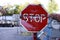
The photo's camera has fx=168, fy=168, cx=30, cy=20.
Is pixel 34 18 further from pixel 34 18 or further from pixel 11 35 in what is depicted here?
pixel 11 35

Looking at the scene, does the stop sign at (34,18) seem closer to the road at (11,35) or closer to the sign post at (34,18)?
the sign post at (34,18)

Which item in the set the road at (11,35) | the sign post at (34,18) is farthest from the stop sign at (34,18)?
the road at (11,35)

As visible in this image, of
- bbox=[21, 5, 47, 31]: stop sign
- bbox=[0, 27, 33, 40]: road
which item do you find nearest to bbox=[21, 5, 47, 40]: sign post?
bbox=[21, 5, 47, 31]: stop sign

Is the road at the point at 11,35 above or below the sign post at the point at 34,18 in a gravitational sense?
below

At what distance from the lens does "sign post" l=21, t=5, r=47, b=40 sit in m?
0.78

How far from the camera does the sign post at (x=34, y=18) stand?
2.54 ft

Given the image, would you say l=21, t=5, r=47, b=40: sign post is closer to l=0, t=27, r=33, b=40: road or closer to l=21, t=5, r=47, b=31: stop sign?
l=21, t=5, r=47, b=31: stop sign

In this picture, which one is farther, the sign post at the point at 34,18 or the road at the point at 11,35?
the road at the point at 11,35

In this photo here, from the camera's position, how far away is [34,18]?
79 cm

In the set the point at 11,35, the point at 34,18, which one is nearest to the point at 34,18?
the point at 34,18

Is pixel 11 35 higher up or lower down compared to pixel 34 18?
lower down

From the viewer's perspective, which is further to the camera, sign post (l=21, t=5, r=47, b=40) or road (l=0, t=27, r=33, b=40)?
road (l=0, t=27, r=33, b=40)

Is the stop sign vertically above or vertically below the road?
above

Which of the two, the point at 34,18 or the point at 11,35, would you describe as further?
the point at 11,35
